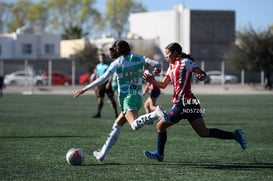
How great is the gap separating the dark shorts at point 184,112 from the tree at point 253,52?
44212 mm

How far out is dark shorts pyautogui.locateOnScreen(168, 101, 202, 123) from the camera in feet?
31.6

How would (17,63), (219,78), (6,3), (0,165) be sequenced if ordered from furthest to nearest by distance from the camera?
(6,3) < (17,63) < (219,78) < (0,165)

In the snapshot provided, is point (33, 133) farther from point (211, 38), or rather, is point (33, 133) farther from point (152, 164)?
point (211, 38)

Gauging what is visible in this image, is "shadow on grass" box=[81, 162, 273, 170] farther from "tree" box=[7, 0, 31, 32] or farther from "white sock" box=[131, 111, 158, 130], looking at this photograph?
"tree" box=[7, 0, 31, 32]

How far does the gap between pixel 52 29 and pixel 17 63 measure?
62.4m

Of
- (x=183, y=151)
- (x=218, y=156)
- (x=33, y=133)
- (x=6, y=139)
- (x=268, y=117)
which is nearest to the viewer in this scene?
(x=218, y=156)

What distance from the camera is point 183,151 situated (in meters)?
11.5

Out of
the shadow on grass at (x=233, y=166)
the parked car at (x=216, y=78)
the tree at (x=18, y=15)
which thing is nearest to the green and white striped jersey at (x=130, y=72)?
the shadow on grass at (x=233, y=166)

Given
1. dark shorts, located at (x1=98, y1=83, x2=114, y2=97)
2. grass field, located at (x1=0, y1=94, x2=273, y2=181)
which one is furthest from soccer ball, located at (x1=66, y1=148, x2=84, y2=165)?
dark shorts, located at (x1=98, y1=83, x2=114, y2=97)

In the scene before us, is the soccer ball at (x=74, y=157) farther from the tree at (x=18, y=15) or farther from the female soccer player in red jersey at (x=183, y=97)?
the tree at (x=18, y=15)

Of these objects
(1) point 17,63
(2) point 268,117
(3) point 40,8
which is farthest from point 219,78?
(3) point 40,8

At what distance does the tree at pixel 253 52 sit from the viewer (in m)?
54.0

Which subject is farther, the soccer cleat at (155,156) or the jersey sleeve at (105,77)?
the soccer cleat at (155,156)

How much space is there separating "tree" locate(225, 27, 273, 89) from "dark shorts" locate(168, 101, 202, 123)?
145 feet
